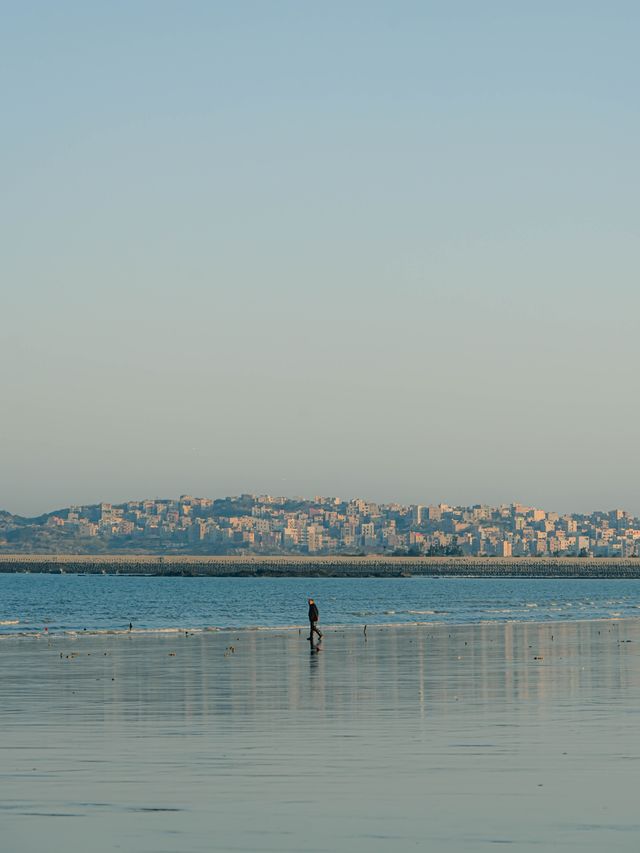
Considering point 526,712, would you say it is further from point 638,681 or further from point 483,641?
point 483,641

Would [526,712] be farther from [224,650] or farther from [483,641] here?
[483,641]

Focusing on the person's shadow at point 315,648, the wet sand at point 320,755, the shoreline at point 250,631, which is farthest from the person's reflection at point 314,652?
the shoreline at point 250,631

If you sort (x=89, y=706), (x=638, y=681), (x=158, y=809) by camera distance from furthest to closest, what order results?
(x=638, y=681), (x=89, y=706), (x=158, y=809)

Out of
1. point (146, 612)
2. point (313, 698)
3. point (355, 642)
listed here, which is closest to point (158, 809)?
point (313, 698)

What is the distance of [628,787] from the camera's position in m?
15.8

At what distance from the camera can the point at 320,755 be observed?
18891 mm

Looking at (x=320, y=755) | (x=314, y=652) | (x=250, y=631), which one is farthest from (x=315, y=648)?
(x=320, y=755)

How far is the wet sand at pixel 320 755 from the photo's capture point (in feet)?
43.7

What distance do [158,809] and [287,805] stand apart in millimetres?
1341

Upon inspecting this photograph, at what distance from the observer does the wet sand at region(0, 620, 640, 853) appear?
13.3m

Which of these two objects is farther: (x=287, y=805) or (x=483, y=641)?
(x=483, y=641)

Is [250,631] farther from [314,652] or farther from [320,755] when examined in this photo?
[320,755]

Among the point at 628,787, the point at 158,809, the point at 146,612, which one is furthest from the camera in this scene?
the point at 146,612

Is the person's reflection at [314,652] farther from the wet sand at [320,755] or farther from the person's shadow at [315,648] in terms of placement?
the wet sand at [320,755]
